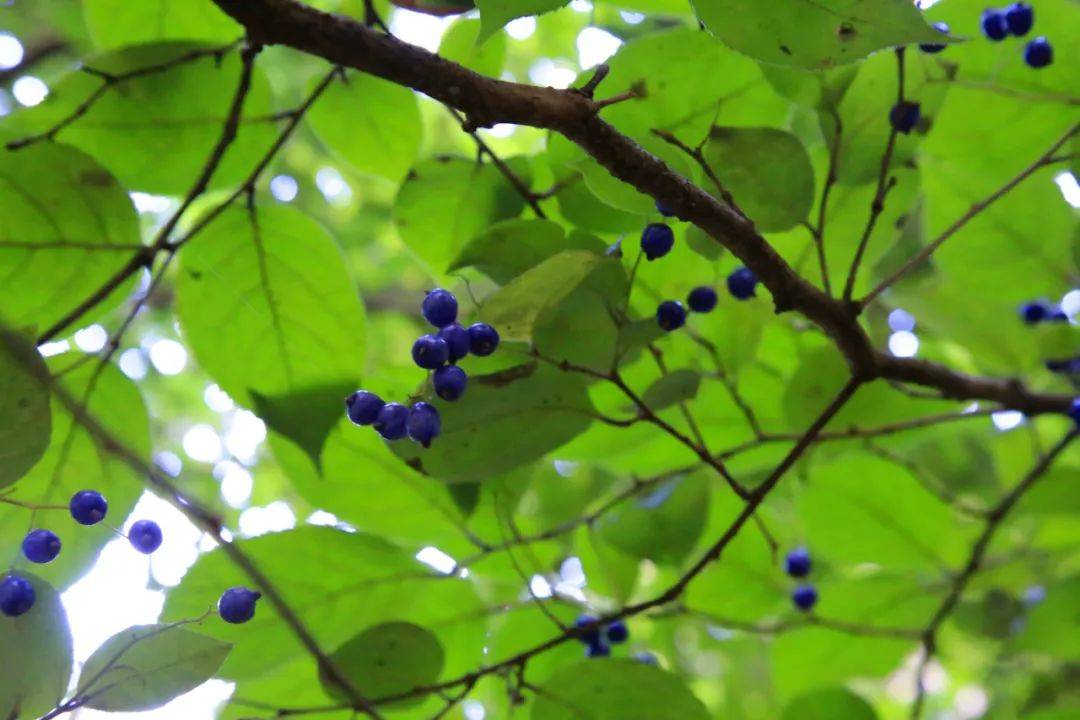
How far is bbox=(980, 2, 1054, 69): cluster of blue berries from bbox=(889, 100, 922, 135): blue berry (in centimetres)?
17

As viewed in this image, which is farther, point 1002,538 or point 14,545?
point 1002,538

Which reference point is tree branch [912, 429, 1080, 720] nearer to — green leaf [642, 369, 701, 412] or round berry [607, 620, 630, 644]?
round berry [607, 620, 630, 644]

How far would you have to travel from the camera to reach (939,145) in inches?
45.3

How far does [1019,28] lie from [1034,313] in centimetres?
44

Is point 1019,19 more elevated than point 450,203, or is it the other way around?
point 1019,19

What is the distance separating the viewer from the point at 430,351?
722 millimetres

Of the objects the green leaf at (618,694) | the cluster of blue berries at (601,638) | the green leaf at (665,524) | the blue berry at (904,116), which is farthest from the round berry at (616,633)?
the blue berry at (904,116)

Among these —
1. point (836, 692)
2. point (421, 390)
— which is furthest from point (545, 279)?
point (836, 692)

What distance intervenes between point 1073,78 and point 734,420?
50 centimetres

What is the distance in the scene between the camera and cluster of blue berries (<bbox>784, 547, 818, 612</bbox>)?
1237mm

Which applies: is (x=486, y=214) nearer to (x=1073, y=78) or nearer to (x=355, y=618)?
(x=355, y=618)

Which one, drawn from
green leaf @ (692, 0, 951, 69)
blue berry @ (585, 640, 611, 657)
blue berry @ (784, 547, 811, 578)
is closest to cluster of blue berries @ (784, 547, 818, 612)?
blue berry @ (784, 547, 811, 578)

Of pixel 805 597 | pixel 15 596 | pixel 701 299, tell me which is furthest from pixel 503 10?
pixel 805 597

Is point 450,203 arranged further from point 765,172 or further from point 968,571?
point 968,571
